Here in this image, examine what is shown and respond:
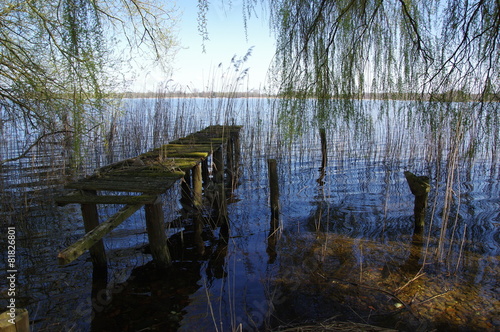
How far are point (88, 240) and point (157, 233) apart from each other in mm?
877

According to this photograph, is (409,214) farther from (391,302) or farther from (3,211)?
(3,211)

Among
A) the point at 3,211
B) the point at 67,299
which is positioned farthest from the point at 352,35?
the point at 3,211

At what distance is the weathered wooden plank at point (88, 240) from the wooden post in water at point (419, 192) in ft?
9.17

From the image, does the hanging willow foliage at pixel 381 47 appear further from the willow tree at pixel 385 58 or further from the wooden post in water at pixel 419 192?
the wooden post in water at pixel 419 192

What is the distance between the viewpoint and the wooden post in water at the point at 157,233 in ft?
9.73

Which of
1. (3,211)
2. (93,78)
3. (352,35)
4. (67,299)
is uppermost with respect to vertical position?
(352,35)

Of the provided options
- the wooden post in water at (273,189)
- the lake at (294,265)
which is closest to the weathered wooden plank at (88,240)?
the lake at (294,265)

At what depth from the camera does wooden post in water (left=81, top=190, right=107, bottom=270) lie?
291 centimetres

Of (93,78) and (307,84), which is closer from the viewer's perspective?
(93,78)

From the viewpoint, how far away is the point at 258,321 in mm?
2430

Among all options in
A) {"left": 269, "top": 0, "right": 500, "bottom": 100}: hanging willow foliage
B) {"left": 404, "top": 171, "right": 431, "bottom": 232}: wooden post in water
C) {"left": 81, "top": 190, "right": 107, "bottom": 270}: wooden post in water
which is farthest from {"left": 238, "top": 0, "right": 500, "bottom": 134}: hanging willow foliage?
{"left": 81, "top": 190, "right": 107, "bottom": 270}: wooden post in water

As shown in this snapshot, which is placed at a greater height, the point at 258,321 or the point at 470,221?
the point at 470,221

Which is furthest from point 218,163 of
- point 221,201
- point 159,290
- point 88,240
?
point 88,240

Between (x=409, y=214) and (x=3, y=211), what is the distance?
194 inches
